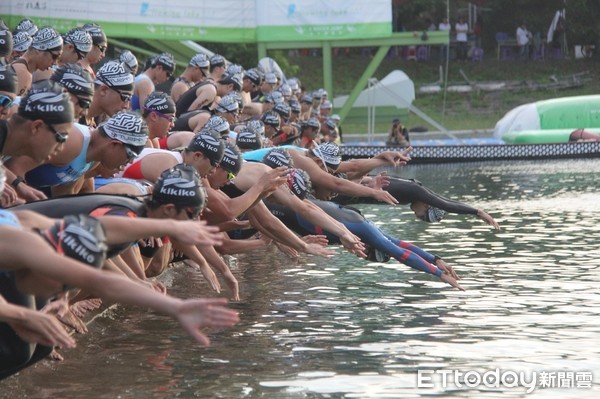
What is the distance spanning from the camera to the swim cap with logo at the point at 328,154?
12391 millimetres

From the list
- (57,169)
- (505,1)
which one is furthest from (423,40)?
(57,169)

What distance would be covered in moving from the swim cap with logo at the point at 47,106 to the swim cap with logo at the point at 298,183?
3793 millimetres

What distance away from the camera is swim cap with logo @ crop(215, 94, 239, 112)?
1416 cm

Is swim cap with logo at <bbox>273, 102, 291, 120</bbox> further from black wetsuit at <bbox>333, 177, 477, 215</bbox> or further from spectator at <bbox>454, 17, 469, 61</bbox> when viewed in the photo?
spectator at <bbox>454, 17, 469, 61</bbox>

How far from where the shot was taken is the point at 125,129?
8273 mm

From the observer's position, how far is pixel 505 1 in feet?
149

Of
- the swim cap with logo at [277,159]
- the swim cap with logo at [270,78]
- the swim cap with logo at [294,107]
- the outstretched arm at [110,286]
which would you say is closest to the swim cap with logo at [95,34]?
the swim cap with logo at [277,159]

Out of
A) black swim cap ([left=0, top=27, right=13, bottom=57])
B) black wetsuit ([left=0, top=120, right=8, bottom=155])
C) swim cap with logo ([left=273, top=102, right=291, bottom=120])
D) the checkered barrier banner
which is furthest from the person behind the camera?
the checkered barrier banner

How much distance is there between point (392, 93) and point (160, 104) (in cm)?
2279

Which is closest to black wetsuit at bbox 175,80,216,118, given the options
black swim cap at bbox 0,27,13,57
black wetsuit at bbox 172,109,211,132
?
black wetsuit at bbox 172,109,211,132

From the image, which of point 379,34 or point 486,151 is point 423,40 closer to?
point 379,34

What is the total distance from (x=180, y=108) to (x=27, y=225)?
8.16 m

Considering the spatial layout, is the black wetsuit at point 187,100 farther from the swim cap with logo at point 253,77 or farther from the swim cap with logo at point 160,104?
the swim cap with logo at point 253,77

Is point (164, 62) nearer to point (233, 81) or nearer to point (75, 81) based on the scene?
point (233, 81)
